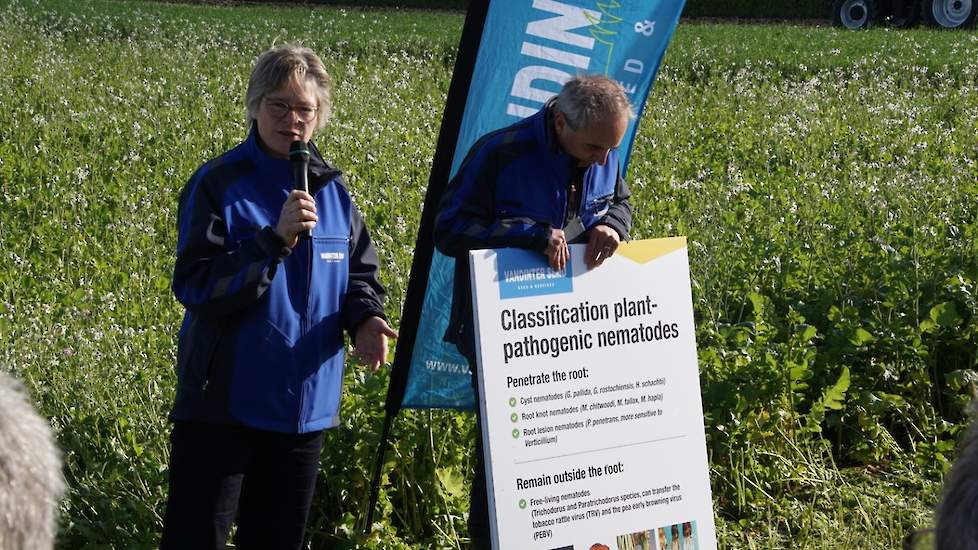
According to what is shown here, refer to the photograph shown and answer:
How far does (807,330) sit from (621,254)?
5.66ft

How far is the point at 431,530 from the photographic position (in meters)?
5.14

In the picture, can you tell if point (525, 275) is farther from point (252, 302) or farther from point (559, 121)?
point (252, 302)

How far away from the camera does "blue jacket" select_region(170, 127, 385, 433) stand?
360 cm

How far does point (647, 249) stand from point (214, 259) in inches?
57.4

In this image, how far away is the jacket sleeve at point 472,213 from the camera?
405 cm

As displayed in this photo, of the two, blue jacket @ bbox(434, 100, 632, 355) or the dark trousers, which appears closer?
the dark trousers

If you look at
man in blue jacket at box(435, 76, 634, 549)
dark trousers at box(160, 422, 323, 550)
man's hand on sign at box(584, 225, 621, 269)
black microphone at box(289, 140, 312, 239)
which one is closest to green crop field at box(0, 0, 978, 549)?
dark trousers at box(160, 422, 323, 550)

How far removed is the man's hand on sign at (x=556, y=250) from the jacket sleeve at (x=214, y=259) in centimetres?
86

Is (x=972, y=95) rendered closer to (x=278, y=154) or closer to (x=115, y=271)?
(x=115, y=271)

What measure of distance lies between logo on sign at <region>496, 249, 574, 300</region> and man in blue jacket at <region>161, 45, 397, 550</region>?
416 millimetres

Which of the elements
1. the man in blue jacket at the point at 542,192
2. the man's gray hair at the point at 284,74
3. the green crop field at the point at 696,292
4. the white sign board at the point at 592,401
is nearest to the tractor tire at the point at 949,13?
the green crop field at the point at 696,292

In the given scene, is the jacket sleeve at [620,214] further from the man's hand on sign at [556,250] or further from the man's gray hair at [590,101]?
the man's gray hair at [590,101]

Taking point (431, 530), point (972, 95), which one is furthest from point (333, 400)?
point (972, 95)

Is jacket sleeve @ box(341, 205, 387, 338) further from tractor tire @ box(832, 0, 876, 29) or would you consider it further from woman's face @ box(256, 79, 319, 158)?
tractor tire @ box(832, 0, 876, 29)
